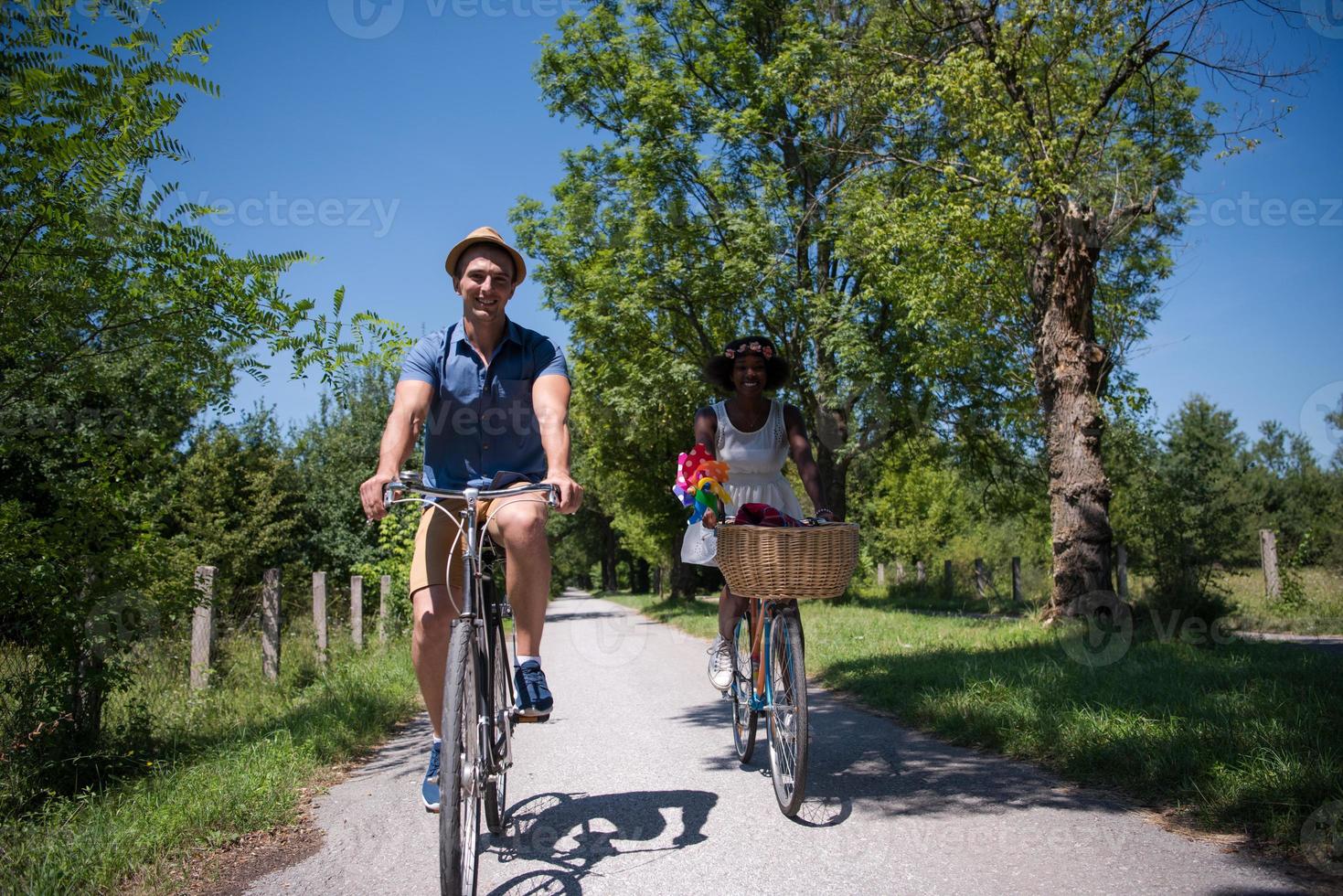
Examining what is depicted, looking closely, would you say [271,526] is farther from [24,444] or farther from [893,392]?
[24,444]

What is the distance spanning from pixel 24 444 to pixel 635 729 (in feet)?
13.8

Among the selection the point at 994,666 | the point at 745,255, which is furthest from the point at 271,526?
the point at 994,666

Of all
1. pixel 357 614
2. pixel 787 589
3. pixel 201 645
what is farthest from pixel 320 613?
pixel 787 589

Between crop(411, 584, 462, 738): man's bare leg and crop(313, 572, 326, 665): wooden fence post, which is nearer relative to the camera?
crop(411, 584, 462, 738): man's bare leg

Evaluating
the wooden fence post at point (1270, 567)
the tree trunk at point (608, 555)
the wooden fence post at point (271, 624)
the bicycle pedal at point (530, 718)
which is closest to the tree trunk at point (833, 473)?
the wooden fence post at point (1270, 567)

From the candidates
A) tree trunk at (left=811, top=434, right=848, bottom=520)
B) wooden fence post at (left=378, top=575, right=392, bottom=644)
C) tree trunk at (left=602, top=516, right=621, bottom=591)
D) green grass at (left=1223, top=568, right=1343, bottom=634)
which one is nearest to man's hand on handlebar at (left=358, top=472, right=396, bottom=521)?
wooden fence post at (left=378, top=575, right=392, bottom=644)

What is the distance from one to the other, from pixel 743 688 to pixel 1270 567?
558 inches

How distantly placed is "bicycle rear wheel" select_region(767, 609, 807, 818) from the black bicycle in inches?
48.4

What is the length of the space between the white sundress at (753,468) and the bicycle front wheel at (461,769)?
83.2 inches

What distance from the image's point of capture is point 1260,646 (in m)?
7.90

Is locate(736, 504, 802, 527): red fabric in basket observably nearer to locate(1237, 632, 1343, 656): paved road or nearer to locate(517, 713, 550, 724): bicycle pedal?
locate(517, 713, 550, 724): bicycle pedal

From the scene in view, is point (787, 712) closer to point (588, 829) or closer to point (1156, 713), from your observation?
point (588, 829)
